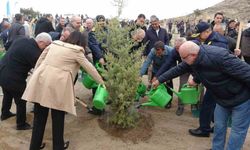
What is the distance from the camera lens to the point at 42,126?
4234mm

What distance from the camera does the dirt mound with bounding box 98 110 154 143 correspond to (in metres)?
4.91

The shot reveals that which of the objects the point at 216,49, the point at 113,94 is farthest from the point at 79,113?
the point at 216,49

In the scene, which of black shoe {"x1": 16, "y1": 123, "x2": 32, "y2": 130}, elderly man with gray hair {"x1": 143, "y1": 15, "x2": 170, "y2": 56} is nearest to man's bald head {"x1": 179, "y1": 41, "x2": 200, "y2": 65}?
black shoe {"x1": 16, "y1": 123, "x2": 32, "y2": 130}

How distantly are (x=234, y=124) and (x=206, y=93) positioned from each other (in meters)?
1.07

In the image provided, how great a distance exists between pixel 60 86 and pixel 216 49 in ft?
6.11

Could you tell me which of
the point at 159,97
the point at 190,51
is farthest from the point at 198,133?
the point at 190,51

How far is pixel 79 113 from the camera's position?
5902mm

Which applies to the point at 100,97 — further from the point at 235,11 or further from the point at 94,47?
the point at 235,11

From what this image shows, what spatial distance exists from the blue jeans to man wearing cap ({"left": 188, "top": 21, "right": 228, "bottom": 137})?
67cm

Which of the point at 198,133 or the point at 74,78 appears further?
the point at 198,133

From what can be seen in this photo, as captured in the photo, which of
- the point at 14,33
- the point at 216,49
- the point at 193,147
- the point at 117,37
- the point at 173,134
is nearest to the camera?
the point at 216,49

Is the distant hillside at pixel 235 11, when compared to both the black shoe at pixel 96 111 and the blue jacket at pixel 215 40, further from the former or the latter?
the blue jacket at pixel 215 40

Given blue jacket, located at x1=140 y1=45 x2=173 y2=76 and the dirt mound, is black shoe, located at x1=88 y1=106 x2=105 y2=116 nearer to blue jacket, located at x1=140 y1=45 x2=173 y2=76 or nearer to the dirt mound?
the dirt mound

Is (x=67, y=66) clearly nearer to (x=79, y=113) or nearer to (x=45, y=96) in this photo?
(x=45, y=96)
